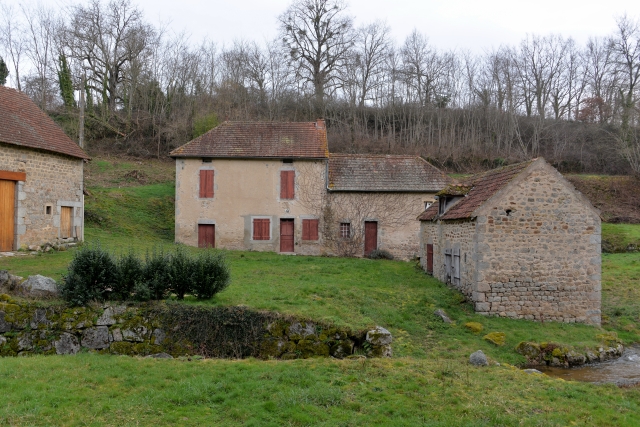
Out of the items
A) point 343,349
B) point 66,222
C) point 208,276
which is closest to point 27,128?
point 66,222

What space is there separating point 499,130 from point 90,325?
114 feet

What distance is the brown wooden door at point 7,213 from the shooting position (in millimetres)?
13797

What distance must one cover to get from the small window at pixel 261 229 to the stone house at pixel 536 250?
11.9 metres

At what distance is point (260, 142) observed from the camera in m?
22.4

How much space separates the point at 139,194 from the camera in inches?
1027

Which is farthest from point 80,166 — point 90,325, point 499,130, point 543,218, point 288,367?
point 499,130

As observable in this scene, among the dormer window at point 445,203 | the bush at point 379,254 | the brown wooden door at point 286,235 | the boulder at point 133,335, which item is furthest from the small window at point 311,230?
the boulder at point 133,335

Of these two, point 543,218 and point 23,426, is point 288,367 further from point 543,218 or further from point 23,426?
point 543,218

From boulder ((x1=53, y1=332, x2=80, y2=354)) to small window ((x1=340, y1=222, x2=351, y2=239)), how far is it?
1511 centimetres

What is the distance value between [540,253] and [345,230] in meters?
11.2

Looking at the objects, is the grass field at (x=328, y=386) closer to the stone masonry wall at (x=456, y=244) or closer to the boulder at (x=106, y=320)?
the boulder at (x=106, y=320)

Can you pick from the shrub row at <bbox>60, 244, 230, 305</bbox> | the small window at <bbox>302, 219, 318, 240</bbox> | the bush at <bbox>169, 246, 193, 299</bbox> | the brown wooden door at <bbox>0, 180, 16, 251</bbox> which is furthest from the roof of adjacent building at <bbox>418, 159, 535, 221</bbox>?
the brown wooden door at <bbox>0, 180, 16, 251</bbox>

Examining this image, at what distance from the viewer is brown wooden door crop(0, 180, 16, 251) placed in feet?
45.3

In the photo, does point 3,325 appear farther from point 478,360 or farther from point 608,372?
point 608,372
